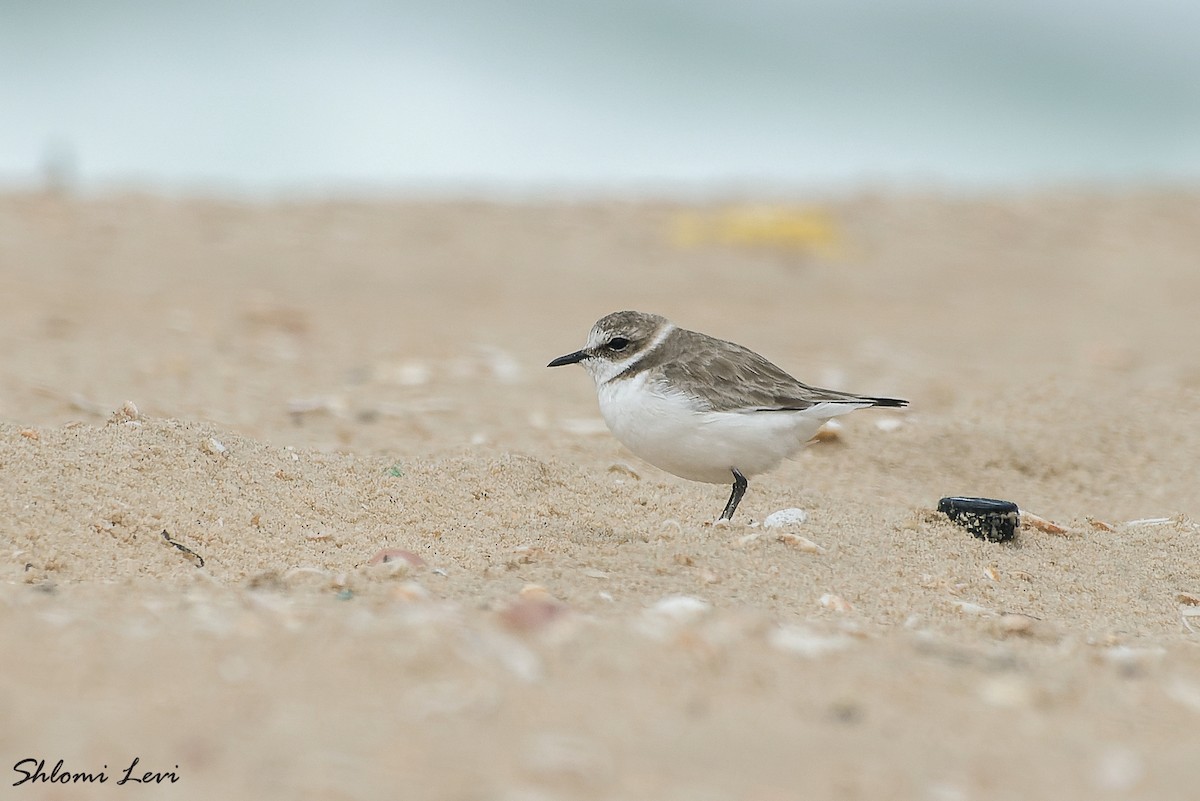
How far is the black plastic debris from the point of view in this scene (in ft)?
16.5

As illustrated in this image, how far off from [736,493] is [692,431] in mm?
321

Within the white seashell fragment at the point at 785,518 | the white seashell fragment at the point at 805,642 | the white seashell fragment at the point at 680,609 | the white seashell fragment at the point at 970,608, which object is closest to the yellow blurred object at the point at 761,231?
the white seashell fragment at the point at 785,518

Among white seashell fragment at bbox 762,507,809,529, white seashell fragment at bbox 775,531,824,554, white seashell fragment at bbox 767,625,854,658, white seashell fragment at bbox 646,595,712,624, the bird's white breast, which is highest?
the bird's white breast

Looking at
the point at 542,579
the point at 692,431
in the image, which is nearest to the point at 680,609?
the point at 542,579

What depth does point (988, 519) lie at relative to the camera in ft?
16.6

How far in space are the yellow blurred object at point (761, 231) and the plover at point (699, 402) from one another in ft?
36.0

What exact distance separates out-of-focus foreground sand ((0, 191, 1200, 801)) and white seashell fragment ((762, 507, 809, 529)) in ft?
0.35

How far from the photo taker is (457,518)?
500 cm

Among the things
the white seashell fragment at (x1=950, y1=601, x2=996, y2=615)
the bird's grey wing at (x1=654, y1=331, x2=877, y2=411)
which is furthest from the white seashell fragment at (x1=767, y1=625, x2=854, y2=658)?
the bird's grey wing at (x1=654, y1=331, x2=877, y2=411)

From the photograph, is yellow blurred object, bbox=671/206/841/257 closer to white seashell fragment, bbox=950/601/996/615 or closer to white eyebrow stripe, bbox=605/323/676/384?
white eyebrow stripe, bbox=605/323/676/384

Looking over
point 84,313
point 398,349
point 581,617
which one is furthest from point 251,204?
point 581,617

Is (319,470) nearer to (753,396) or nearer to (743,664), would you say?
(753,396)

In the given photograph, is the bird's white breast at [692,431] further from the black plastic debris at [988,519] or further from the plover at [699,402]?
the black plastic debris at [988,519]

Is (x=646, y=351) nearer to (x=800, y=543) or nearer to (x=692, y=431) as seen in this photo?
(x=692, y=431)
